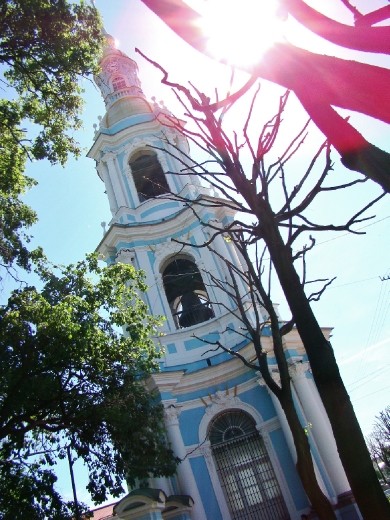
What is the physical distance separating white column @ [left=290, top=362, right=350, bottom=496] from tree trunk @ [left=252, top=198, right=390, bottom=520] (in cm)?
953

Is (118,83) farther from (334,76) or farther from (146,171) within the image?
(334,76)

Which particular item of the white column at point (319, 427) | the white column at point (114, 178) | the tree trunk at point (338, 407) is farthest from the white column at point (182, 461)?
the tree trunk at point (338, 407)

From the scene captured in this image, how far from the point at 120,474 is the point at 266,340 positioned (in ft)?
19.1

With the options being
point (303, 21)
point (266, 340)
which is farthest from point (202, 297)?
point (303, 21)

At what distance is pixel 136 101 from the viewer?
20.7 meters

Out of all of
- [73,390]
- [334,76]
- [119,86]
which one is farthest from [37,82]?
[119,86]

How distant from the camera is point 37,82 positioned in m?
10.2

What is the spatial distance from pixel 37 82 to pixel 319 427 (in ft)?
36.1

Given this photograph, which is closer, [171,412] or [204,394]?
[171,412]

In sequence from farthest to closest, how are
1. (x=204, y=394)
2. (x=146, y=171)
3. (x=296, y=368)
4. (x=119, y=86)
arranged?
(x=119, y=86)
(x=146, y=171)
(x=204, y=394)
(x=296, y=368)

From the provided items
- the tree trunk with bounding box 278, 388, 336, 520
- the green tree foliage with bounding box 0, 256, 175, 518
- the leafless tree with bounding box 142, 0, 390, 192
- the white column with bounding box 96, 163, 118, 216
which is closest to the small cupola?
the white column with bounding box 96, 163, 118, 216

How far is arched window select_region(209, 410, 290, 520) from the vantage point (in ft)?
39.1

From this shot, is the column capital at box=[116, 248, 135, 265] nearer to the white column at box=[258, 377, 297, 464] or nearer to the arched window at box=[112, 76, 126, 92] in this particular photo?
the white column at box=[258, 377, 297, 464]

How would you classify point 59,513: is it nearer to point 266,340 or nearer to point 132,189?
point 266,340
